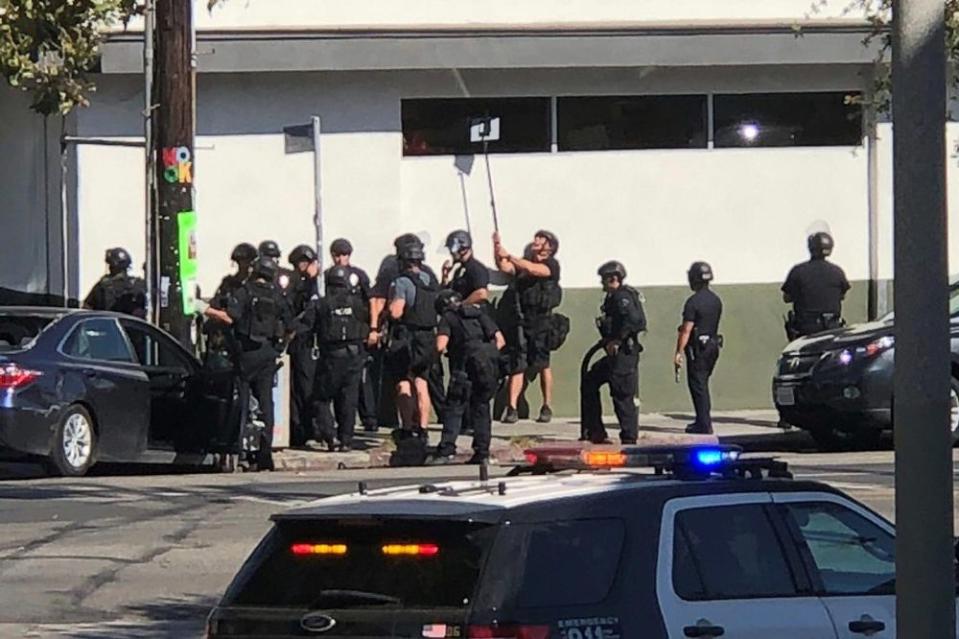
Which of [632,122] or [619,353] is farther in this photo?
[632,122]

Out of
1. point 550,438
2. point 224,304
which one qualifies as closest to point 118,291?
point 224,304

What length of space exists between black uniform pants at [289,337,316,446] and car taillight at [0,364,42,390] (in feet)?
11.9

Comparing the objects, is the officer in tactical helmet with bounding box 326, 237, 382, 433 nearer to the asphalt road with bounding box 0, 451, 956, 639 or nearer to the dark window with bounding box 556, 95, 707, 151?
the asphalt road with bounding box 0, 451, 956, 639

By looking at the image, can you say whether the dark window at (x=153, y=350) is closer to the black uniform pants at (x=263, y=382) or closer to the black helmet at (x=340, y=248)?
the black uniform pants at (x=263, y=382)

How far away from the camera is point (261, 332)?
61.9 feet

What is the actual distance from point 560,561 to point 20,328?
1244cm

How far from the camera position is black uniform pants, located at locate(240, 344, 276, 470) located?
18938 mm

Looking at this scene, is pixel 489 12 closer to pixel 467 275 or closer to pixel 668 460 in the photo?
pixel 467 275

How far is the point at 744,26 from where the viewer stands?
75.8ft

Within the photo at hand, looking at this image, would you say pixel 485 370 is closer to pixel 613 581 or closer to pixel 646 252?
pixel 646 252

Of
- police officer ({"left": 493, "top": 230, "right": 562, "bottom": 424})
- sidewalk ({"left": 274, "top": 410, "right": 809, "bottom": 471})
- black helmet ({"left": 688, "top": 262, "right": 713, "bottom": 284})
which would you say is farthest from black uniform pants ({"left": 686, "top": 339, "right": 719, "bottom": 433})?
police officer ({"left": 493, "top": 230, "right": 562, "bottom": 424})

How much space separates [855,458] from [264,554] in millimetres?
12790

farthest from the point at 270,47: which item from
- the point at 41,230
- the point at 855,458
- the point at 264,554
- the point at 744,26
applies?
the point at 264,554

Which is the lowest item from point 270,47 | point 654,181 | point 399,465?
point 399,465
